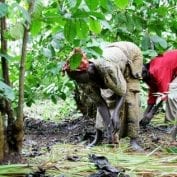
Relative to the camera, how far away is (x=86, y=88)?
161 inches

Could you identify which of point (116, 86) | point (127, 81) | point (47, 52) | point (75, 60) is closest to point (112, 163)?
point (75, 60)

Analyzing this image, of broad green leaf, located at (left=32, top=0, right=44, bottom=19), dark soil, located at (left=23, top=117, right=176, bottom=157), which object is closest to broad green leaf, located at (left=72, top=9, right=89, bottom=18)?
broad green leaf, located at (left=32, top=0, right=44, bottom=19)

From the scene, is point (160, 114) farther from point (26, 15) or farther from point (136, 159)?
point (26, 15)

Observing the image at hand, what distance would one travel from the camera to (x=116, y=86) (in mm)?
3803

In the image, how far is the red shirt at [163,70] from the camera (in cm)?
462

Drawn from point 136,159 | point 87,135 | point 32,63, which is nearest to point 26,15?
point 136,159

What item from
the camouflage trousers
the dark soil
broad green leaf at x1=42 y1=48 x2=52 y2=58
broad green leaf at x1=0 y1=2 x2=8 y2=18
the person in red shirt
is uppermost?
broad green leaf at x1=0 y1=2 x2=8 y2=18

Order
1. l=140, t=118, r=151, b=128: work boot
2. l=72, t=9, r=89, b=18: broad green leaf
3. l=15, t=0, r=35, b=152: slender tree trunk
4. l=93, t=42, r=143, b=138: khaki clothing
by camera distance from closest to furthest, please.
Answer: l=72, t=9, r=89, b=18: broad green leaf
l=15, t=0, r=35, b=152: slender tree trunk
l=93, t=42, r=143, b=138: khaki clothing
l=140, t=118, r=151, b=128: work boot

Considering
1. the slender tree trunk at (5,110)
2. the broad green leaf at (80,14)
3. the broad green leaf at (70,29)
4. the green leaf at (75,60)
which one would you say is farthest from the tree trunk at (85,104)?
the broad green leaf at (80,14)

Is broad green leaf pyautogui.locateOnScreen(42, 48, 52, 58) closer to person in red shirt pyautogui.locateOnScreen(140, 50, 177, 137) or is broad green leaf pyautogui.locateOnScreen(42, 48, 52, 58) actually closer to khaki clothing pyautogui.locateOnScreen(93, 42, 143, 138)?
khaki clothing pyautogui.locateOnScreen(93, 42, 143, 138)

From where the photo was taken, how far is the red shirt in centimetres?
462

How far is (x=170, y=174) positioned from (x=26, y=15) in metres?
1.17

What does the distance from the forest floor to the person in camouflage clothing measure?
0.17 metres

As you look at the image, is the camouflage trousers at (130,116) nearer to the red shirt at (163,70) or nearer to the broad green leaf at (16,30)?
the red shirt at (163,70)
